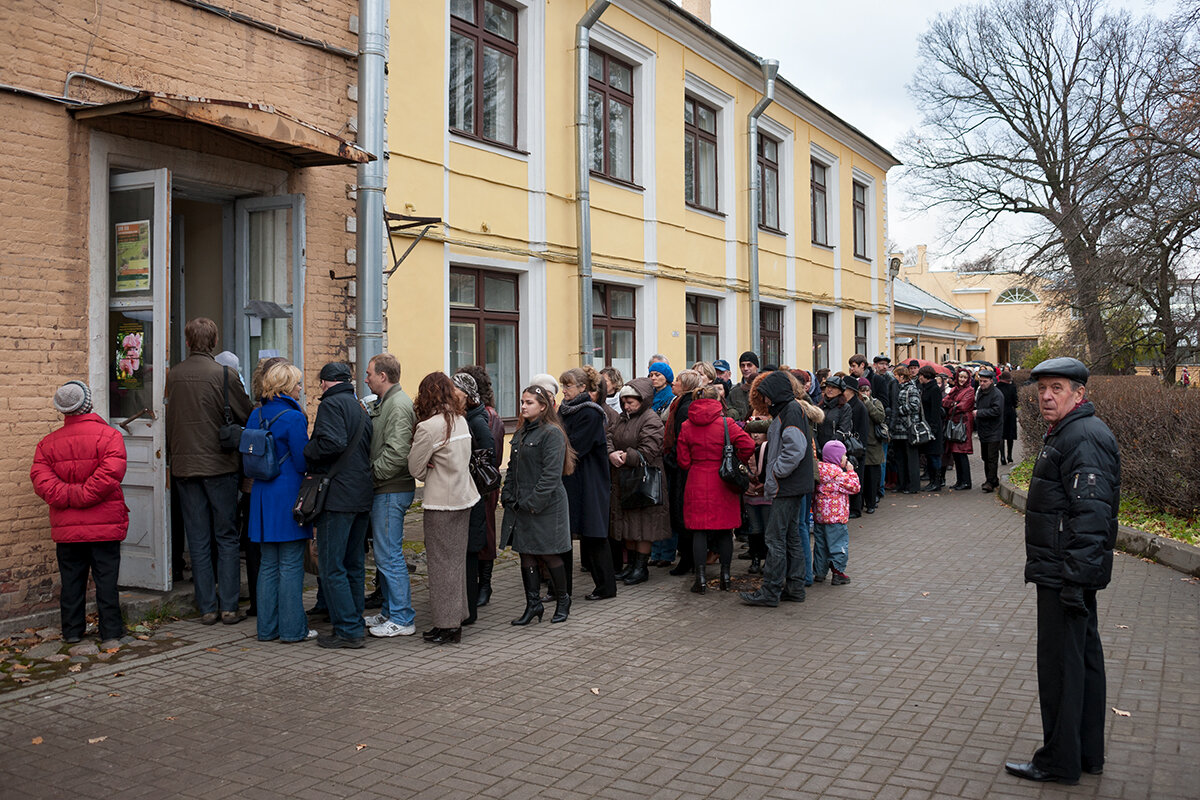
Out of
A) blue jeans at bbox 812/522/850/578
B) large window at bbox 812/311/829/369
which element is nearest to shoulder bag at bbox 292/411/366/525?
blue jeans at bbox 812/522/850/578

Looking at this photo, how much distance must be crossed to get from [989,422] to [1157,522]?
15.6ft

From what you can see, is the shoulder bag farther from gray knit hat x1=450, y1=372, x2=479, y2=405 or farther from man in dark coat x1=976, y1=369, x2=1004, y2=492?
man in dark coat x1=976, y1=369, x2=1004, y2=492

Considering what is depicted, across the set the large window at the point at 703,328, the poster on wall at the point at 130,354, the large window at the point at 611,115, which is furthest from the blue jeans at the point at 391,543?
the large window at the point at 703,328

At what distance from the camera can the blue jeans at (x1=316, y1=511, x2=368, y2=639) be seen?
22.3 feet

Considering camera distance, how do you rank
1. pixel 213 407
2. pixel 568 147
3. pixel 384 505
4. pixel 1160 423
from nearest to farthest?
pixel 384 505
pixel 213 407
pixel 1160 423
pixel 568 147

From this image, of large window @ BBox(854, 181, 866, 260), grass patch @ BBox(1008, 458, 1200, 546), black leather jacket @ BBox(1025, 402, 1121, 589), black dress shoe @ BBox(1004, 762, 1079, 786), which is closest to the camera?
black leather jacket @ BBox(1025, 402, 1121, 589)

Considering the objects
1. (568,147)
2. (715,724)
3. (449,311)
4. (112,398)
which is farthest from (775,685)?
(568,147)

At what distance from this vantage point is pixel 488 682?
6.08 m

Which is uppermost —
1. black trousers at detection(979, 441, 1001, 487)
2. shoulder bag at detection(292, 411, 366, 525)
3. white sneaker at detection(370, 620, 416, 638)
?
shoulder bag at detection(292, 411, 366, 525)

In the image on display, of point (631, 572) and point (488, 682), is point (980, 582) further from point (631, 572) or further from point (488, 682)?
point (488, 682)

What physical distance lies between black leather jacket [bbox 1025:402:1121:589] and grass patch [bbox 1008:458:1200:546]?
5466 mm

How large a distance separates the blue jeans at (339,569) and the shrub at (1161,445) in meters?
8.13

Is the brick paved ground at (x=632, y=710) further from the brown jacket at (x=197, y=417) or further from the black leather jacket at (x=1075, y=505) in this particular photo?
the brown jacket at (x=197, y=417)

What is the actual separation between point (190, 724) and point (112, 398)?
141 inches
